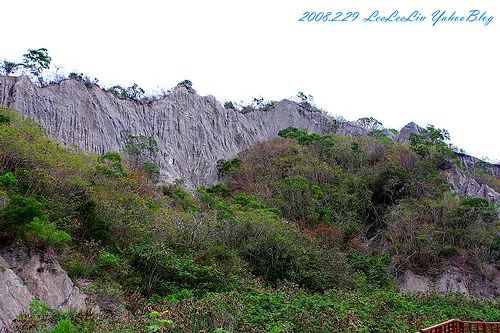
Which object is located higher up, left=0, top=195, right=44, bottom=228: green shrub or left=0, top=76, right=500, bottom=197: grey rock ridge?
left=0, top=76, right=500, bottom=197: grey rock ridge

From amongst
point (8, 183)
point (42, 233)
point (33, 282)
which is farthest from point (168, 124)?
point (33, 282)

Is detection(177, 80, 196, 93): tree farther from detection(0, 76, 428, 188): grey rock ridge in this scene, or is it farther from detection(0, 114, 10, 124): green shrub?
detection(0, 114, 10, 124): green shrub

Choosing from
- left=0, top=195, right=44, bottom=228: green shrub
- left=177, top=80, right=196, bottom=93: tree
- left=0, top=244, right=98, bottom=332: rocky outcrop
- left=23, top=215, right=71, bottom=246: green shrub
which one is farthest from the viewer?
left=177, top=80, right=196, bottom=93: tree

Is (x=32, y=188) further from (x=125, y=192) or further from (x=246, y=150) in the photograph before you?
(x=246, y=150)

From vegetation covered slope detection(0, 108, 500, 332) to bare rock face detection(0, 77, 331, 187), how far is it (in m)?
2.61

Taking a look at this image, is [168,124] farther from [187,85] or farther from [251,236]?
[251,236]

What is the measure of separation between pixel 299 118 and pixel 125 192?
87.5ft

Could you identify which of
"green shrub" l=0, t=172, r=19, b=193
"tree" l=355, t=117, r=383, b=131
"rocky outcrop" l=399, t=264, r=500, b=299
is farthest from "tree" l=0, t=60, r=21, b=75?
"tree" l=355, t=117, r=383, b=131

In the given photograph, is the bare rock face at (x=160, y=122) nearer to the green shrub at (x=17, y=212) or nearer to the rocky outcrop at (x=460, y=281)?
the green shrub at (x=17, y=212)

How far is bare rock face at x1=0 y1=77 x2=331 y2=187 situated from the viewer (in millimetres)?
21406

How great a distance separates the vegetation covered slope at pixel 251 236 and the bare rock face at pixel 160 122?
2.61 meters

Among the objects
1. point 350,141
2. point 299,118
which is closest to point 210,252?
point 350,141

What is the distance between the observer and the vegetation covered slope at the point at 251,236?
7.95 metres

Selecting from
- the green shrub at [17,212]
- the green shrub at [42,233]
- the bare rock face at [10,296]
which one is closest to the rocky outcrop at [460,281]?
the green shrub at [42,233]
